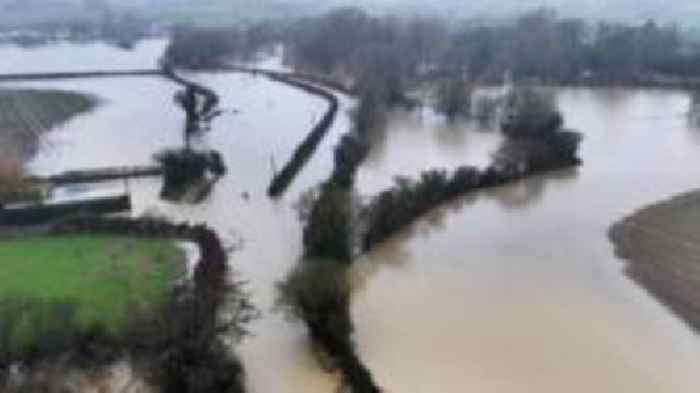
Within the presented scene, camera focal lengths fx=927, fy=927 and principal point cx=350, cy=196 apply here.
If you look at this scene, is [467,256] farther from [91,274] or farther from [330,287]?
[91,274]

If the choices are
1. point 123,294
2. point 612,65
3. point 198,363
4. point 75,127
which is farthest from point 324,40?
point 198,363

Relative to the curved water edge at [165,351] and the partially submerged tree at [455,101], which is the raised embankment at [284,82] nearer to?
the partially submerged tree at [455,101]

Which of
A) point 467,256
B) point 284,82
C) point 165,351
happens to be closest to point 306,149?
point 467,256

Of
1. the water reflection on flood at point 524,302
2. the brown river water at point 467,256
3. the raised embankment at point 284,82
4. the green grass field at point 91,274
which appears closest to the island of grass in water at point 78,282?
the green grass field at point 91,274

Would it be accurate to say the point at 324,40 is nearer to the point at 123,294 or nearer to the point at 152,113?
the point at 152,113

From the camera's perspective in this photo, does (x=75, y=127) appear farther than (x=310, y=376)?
Yes

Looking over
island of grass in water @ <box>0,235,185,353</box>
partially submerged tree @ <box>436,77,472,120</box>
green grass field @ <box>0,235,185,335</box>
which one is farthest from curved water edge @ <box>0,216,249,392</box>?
partially submerged tree @ <box>436,77,472,120</box>
